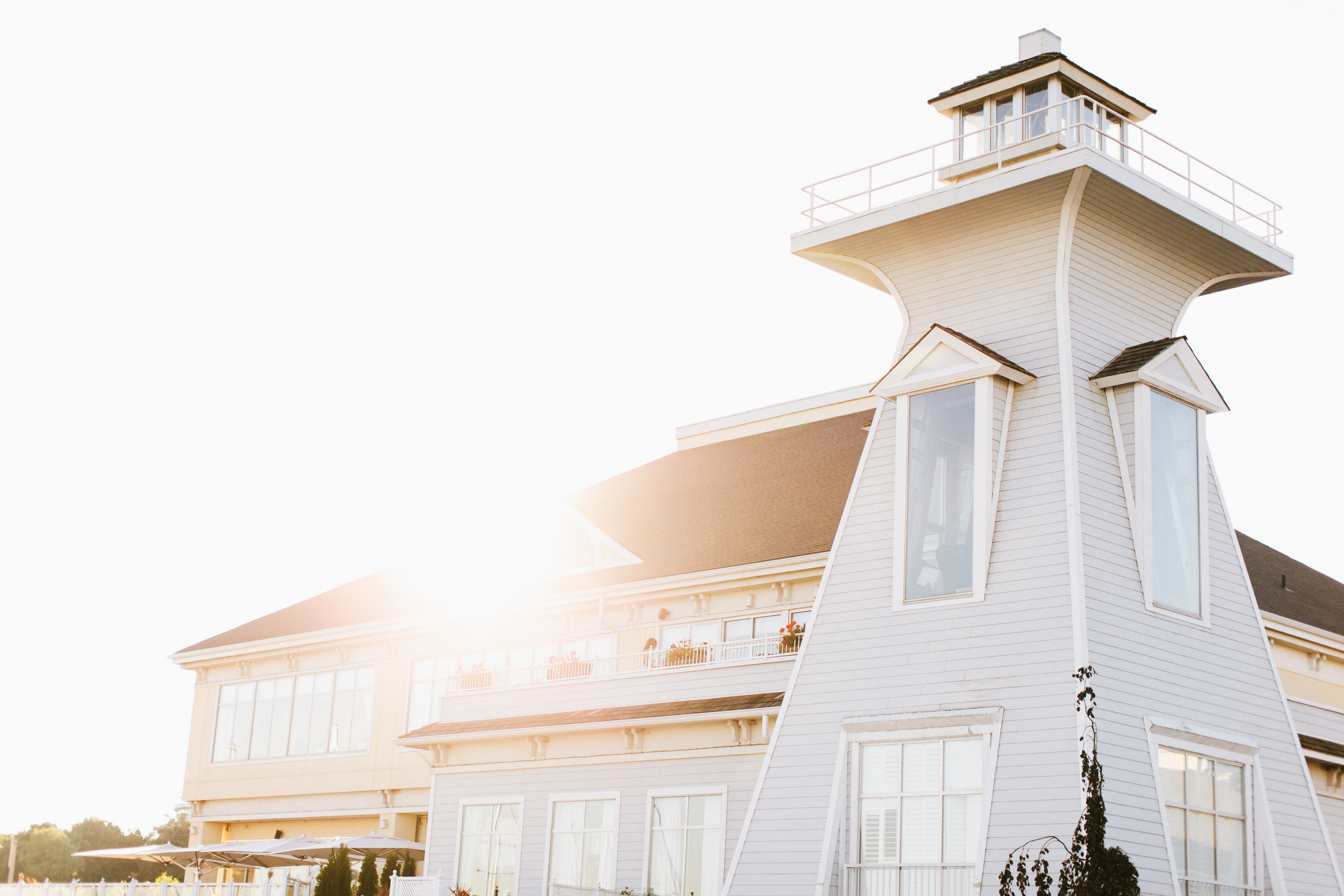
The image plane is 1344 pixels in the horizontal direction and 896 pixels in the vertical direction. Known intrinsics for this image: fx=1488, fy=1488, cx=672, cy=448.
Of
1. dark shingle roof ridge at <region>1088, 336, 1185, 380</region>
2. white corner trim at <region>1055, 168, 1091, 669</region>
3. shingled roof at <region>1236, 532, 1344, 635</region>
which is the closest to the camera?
white corner trim at <region>1055, 168, 1091, 669</region>

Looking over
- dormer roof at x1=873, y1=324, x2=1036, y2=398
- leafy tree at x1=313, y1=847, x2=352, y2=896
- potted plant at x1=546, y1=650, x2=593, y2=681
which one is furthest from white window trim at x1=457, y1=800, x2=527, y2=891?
Answer: dormer roof at x1=873, y1=324, x2=1036, y2=398

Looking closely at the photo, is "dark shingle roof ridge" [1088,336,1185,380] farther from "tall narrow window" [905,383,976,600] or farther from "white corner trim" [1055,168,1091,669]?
"tall narrow window" [905,383,976,600]

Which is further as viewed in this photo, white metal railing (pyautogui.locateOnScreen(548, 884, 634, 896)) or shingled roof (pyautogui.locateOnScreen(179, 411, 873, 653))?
shingled roof (pyautogui.locateOnScreen(179, 411, 873, 653))

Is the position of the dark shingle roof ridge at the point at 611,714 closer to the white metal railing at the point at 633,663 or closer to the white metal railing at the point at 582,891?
the white metal railing at the point at 633,663

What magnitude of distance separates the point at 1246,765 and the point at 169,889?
21.1m

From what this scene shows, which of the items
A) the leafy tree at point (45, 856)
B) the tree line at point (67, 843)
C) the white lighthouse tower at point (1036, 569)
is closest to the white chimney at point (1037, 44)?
the white lighthouse tower at point (1036, 569)

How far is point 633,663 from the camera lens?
28.8 m

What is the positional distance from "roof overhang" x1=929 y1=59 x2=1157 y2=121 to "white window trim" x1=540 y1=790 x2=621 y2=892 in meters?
12.1

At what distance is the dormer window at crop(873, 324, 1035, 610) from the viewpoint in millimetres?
19578

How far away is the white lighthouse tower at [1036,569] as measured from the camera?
1827 cm

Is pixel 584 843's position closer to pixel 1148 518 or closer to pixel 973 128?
pixel 1148 518

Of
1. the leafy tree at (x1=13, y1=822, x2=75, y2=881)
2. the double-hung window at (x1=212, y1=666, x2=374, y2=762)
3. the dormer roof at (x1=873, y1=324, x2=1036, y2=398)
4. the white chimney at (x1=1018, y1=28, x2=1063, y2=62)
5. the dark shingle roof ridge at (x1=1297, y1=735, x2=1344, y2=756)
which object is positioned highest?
the white chimney at (x1=1018, y1=28, x2=1063, y2=62)

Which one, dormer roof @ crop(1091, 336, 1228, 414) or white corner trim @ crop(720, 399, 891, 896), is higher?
dormer roof @ crop(1091, 336, 1228, 414)

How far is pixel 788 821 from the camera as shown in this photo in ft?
65.1
